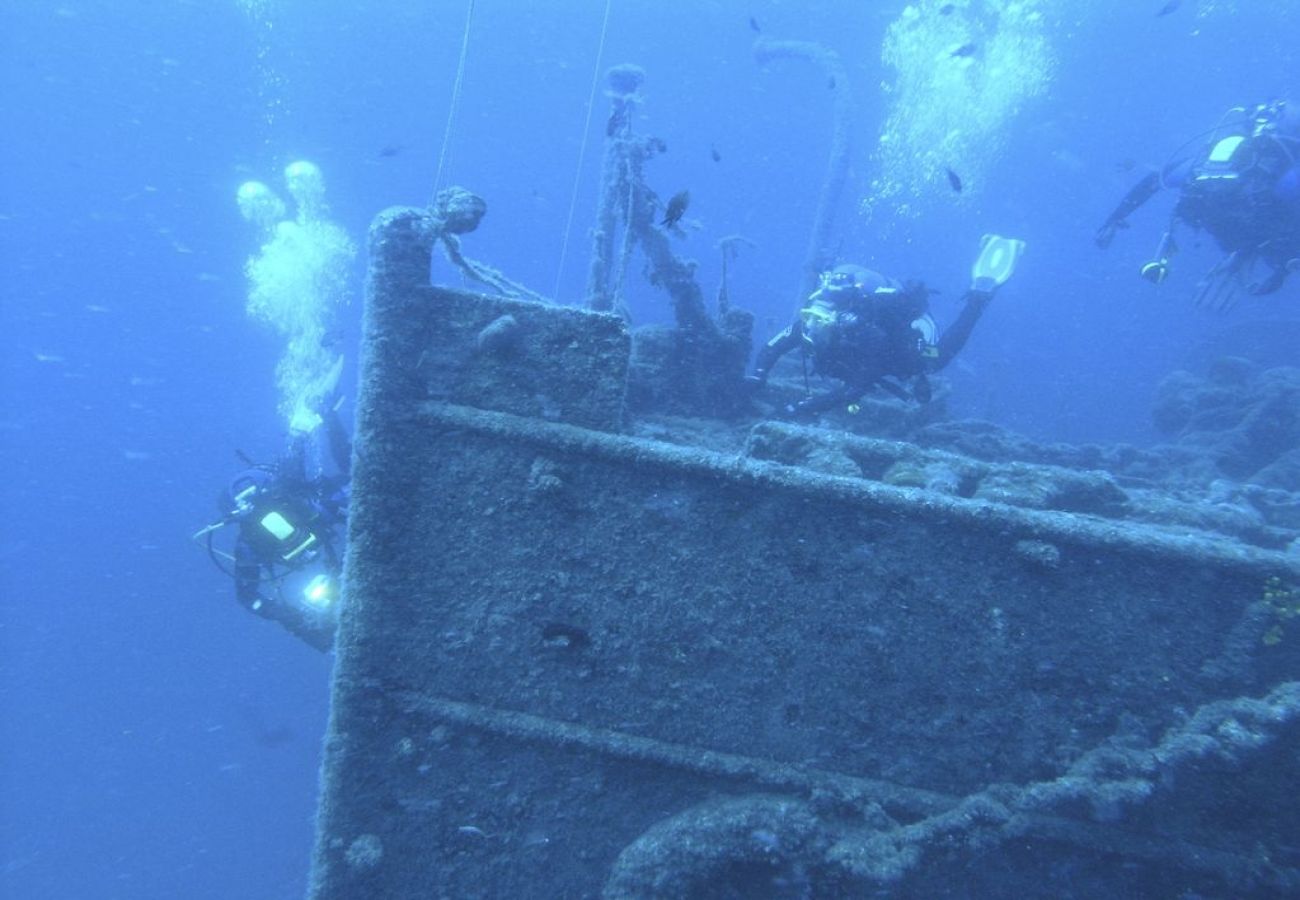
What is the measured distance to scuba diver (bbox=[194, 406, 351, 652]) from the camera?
681 cm

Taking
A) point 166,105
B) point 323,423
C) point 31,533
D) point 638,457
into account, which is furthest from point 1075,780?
point 166,105

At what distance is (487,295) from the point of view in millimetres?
2854

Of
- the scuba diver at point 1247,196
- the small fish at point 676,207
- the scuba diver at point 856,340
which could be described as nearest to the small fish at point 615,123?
the small fish at point 676,207

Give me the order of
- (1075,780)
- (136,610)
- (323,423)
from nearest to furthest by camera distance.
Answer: (1075,780), (323,423), (136,610)

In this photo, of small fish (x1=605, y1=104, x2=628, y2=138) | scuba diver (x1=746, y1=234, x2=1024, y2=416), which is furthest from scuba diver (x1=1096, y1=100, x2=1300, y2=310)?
small fish (x1=605, y1=104, x2=628, y2=138)

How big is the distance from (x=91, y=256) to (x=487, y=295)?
11073 centimetres

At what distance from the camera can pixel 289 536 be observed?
266 inches

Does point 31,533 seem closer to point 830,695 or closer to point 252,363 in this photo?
point 252,363

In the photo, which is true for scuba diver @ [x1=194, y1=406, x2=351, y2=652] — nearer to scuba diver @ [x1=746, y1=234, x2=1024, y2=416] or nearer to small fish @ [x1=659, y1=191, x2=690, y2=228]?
small fish @ [x1=659, y1=191, x2=690, y2=228]

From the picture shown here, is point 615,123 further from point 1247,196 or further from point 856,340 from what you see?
point 1247,196

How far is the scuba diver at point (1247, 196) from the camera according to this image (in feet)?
24.2

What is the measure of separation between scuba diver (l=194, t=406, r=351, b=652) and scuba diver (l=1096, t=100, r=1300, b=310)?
888 cm

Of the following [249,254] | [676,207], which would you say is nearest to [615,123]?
[676,207]

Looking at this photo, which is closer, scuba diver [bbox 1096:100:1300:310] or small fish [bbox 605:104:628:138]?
small fish [bbox 605:104:628:138]
